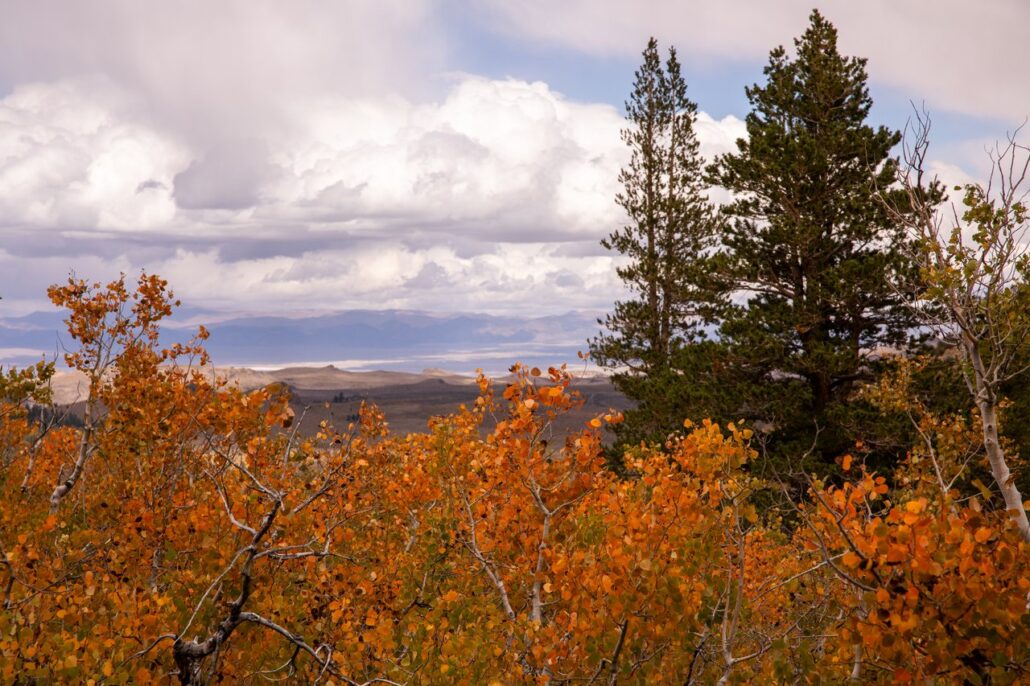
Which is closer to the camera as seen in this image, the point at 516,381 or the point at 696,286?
the point at 516,381

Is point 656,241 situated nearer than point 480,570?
No

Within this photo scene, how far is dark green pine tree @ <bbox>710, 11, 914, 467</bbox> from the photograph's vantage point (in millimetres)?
24969

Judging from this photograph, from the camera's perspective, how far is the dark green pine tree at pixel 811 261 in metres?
25.0

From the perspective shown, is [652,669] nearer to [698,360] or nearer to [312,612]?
[312,612]

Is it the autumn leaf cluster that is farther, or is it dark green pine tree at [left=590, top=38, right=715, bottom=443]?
dark green pine tree at [left=590, top=38, right=715, bottom=443]

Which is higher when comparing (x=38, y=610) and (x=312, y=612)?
(x=38, y=610)

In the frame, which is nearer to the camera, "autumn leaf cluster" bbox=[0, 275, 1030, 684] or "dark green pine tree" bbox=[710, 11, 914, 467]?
"autumn leaf cluster" bbox=[0, 275, 1030, 684]

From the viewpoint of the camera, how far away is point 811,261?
26.8 metres

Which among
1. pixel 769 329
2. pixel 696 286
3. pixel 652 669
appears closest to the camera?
pixel 652 669

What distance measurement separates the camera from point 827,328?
2681 cm

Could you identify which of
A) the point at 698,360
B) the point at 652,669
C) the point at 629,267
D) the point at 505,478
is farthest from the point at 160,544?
the point at 629,267

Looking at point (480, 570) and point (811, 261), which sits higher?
point (811, 261)

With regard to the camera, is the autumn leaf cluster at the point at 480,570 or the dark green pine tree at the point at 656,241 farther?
the dark green pine tree at the point at 656,241

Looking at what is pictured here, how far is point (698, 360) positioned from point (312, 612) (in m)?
20.6
